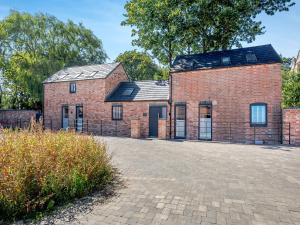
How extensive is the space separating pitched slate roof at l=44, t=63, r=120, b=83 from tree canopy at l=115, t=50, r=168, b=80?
1080 centimetres

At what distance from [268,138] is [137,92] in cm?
1058

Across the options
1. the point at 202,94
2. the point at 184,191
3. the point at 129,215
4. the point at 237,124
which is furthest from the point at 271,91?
the point at 129,215

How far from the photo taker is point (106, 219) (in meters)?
4.01

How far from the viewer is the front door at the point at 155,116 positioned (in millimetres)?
17839

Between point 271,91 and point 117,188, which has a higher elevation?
point 271,91

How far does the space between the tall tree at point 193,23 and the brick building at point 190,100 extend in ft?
11.5

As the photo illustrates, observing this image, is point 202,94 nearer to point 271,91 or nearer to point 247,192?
point 271,91

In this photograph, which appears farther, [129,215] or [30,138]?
[30,138]

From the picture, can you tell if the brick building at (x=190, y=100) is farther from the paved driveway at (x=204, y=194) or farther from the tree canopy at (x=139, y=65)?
the tree canopy at (x=139, y=65)

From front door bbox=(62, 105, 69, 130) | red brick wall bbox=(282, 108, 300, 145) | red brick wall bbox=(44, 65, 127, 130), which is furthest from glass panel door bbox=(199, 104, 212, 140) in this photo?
front door bbox=(62, 105, 69, 130)

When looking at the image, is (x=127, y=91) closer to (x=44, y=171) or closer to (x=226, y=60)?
(x=226, y=60)

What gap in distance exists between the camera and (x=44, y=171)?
4668mm

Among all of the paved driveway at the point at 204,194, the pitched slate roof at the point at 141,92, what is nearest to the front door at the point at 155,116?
the pitched slate roof at the point at 141,92

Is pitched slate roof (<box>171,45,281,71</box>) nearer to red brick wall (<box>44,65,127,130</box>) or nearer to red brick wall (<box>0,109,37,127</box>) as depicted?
red brick wall (<box>44,65,127,130</box>)
